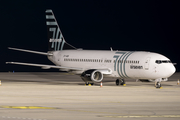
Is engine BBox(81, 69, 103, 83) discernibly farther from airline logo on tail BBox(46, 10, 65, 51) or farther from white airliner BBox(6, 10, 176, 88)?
airline logo on tail BBox(46, 10, 65, 51)

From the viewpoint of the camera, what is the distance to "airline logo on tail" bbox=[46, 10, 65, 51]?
55.4 metres

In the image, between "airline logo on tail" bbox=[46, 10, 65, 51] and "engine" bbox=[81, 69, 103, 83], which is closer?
"engine" bbox=[81, 69, 103, 83]

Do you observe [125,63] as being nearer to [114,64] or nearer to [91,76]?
[114,64]

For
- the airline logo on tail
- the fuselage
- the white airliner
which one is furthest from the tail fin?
the fuselage

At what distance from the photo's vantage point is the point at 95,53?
1933 inches

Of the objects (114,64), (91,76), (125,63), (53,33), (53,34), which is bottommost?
(91,76)

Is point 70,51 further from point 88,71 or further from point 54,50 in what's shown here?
point 88,71

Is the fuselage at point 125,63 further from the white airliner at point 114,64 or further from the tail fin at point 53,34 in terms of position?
the tail fin at point 53,34

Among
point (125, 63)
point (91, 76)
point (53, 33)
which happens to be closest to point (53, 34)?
point (53, 33)

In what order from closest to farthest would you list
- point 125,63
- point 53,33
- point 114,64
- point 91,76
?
point 125,63 < point 91,76 < point 114,64 < point 53,33

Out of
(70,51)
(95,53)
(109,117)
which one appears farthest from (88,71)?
(109,117)

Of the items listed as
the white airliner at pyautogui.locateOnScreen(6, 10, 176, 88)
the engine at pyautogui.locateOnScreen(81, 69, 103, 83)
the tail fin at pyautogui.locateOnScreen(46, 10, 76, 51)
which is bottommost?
the engine at pyautogui.locateOnScreen(81, 69, 103, 83)

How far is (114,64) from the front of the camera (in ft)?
150

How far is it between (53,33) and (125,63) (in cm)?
1516
